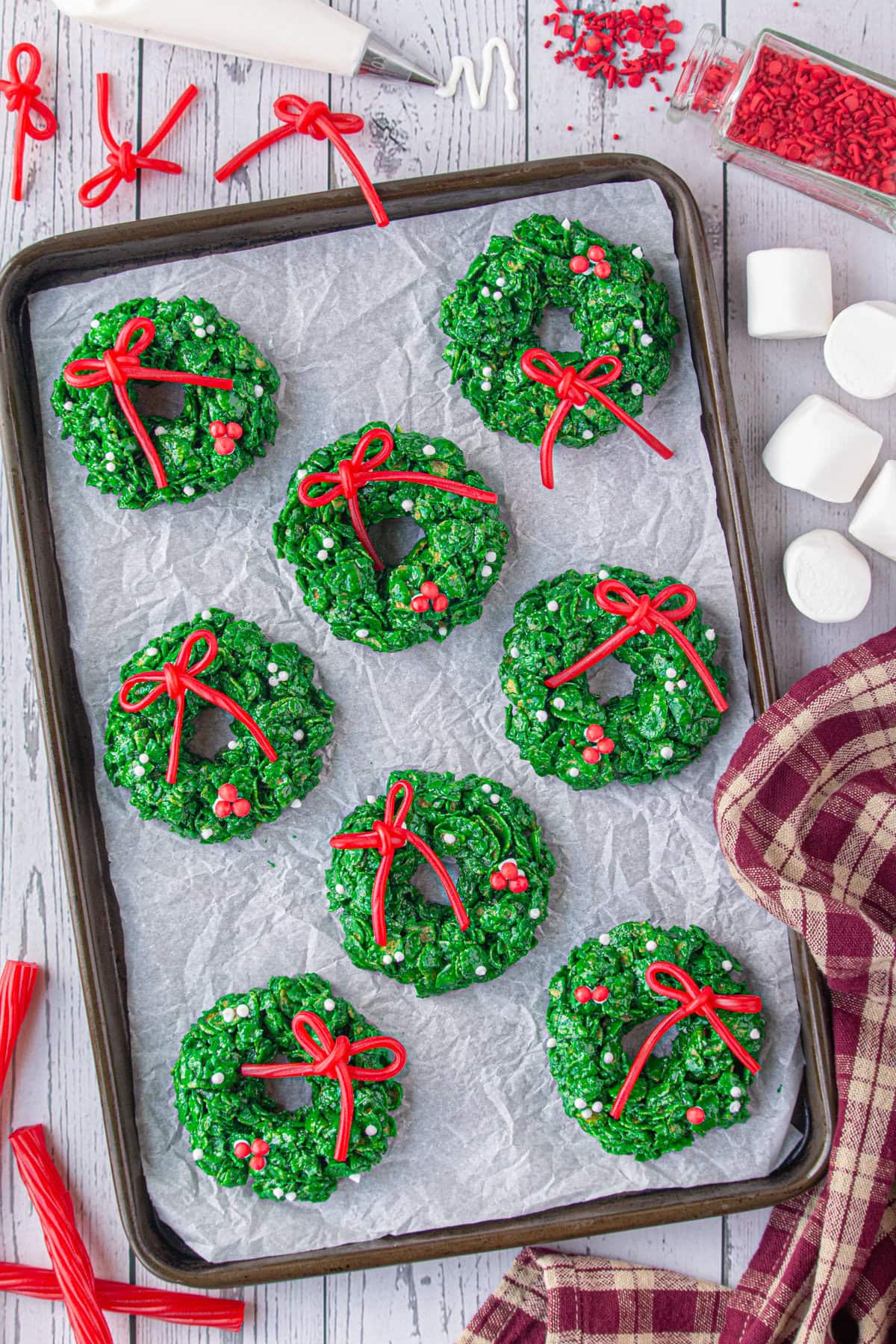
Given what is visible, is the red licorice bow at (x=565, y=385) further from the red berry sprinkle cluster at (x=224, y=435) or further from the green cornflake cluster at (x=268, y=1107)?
the green cornflake cluster at (x=268, y=1107)

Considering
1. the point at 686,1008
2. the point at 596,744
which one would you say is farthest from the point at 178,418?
the point at 686,1008

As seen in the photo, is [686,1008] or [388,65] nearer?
[686,1008]

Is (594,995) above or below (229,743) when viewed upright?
below

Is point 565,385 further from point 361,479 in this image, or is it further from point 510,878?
point 510,878

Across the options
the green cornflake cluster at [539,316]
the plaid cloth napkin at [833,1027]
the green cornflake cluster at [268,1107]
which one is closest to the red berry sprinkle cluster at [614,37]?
the green cornflake cluster at [539,316]

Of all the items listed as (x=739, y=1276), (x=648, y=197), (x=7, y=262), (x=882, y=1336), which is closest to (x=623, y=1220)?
(x=739, y=1276)

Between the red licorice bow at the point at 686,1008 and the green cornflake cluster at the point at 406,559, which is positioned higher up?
the green cornflake cluster at the point at 406,559

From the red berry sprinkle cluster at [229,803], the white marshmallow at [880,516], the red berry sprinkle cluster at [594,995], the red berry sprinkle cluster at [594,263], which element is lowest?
the red berry sprinkle cluster at [594,995]

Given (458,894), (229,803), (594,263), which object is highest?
(594,263)
